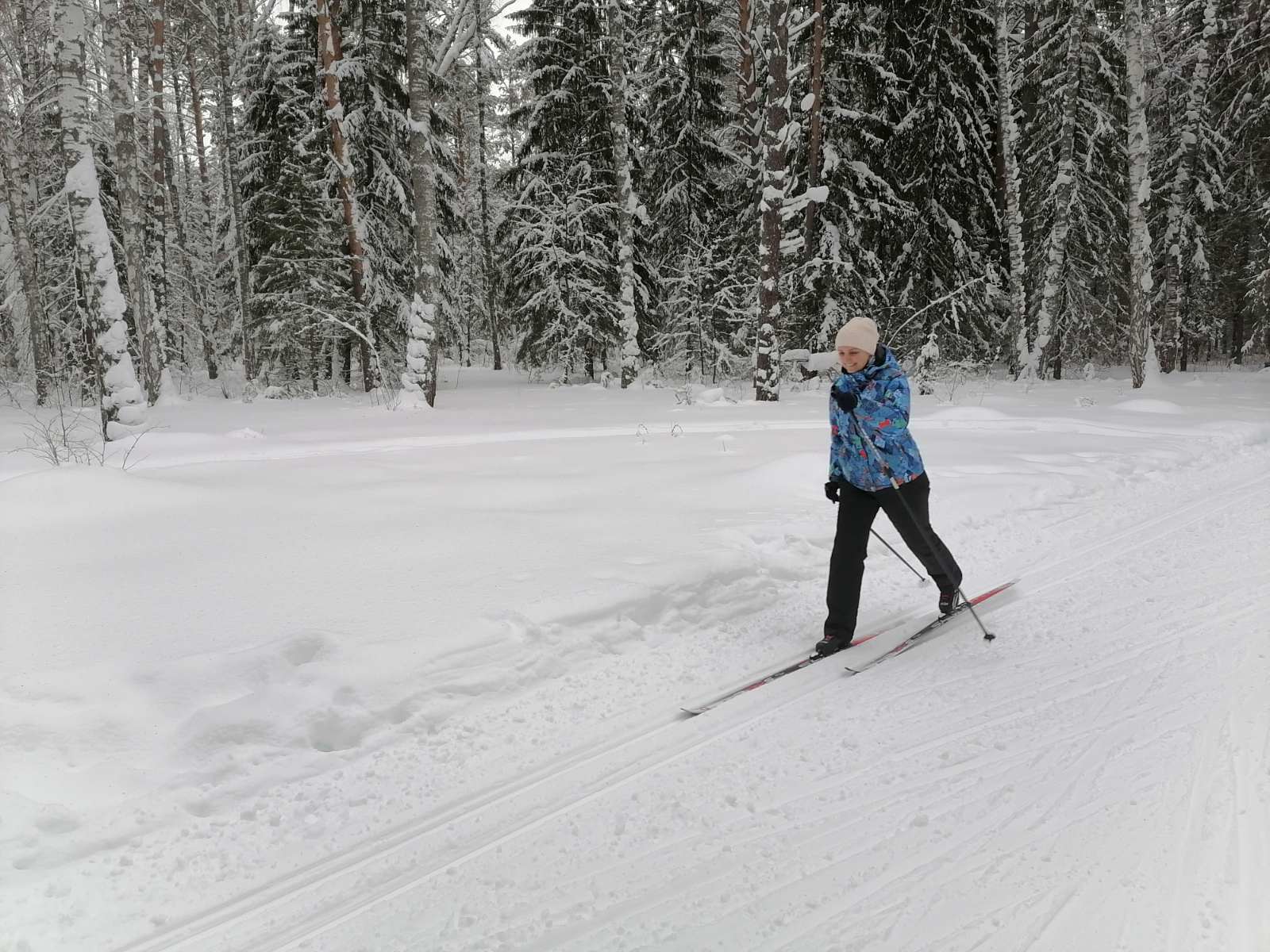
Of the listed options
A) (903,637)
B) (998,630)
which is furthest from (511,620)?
(998,630)

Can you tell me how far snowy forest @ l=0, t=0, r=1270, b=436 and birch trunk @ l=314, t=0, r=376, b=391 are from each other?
63 mm

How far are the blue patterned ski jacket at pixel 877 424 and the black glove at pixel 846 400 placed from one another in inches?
0.6

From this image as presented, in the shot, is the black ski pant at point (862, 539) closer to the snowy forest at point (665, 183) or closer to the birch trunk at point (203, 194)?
the snowy forest at point (665, 183)

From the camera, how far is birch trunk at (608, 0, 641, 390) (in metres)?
16.5

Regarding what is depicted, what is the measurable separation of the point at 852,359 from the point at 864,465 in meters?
0.64

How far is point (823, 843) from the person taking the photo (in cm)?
249

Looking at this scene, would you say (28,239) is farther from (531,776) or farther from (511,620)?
(531,776)

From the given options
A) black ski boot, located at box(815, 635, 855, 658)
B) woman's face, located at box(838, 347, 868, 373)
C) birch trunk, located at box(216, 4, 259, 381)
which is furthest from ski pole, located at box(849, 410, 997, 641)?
birch trunk, located at box(216, 4, 259, 381)

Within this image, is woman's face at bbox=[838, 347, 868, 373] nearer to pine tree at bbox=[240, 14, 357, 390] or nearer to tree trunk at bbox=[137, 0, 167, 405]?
pine tree at bbox=[240, 14, 357, 390]

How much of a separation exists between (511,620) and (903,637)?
94.3 inches

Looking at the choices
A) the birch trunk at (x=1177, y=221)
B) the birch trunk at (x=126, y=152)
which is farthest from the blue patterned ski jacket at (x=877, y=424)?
the birch trunk at (x=1177, y=221)

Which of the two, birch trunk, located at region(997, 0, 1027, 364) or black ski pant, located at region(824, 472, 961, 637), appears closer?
black ski pant, located at region(824, 472, 961, 637)

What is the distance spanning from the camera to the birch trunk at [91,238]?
845 centimetres

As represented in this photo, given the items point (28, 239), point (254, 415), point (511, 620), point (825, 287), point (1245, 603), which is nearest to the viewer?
point (511, 620)
